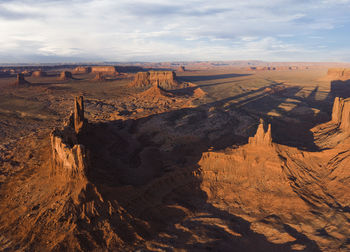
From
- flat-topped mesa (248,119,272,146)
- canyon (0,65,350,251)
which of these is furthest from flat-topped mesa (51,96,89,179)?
flat-topped mesa (248,119,272,146)

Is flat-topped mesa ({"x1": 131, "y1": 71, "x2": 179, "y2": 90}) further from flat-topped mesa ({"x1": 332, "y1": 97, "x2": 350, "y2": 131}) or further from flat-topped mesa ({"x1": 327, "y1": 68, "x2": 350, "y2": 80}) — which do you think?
flat-topped mesa ({"x1": 327, "y1": 68, "x2": 350, "y2": 80})

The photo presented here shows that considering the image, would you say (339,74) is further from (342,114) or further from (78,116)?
(78,116)

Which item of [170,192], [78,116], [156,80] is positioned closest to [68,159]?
[170,192]

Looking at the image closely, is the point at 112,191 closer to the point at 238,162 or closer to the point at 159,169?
the point at 159,169

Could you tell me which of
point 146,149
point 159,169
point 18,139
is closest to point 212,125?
point 146,149

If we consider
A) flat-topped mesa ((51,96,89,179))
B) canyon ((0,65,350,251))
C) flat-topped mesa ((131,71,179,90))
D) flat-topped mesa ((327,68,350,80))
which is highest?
flat-topped mesa ((327,68,350,80))

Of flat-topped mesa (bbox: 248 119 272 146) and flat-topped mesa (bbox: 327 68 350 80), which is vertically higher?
flat-topped mesa (bbox: 327 68 350 80)
